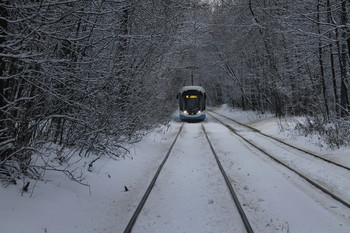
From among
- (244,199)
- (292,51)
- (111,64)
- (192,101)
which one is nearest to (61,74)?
(111,64)

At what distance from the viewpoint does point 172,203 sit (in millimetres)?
6043

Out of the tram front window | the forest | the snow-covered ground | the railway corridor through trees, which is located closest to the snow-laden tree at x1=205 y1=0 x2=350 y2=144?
the forest

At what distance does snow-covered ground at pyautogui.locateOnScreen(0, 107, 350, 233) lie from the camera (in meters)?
4.78

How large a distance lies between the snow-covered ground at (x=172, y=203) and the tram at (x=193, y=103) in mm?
21105

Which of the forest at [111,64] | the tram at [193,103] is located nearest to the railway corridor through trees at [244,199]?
the forest at [111,64]

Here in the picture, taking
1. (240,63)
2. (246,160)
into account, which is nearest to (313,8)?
(246,160)

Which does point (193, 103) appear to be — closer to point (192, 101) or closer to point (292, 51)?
point (192, 101)

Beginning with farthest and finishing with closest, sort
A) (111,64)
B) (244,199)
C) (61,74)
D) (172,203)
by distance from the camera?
(111,64) → (244,199) → (172,203) → (61,74)

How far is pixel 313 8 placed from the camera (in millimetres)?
15578

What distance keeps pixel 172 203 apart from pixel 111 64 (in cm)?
438

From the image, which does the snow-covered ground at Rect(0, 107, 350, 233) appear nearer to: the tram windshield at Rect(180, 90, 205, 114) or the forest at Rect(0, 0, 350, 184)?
the forest at Rect(0, 0, 350, 184)

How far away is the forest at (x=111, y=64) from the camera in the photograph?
5.20 m

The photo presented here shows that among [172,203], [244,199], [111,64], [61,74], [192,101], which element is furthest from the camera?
[192,101]

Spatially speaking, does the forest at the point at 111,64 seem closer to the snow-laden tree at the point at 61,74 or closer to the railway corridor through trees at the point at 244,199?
the snow-laden tree at the point at 61,74
